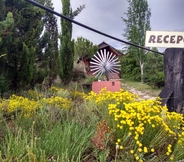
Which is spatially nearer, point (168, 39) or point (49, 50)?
point (168, 39)

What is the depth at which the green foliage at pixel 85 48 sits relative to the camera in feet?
44.6

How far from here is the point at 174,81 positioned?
2.96 meters

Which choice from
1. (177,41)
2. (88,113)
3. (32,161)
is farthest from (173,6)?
(32,161)

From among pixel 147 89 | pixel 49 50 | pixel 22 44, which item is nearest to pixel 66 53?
pixel 49 50

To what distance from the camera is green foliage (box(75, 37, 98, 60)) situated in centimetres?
1359

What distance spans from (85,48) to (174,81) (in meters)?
11.2

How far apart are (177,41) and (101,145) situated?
1455 millimetres

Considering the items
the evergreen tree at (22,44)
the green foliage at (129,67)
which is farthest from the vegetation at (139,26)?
the evergreen tree at (22,44)

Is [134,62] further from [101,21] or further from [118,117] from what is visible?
[118,117]

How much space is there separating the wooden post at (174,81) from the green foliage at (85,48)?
10778 mm

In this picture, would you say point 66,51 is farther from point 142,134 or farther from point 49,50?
point 142,134

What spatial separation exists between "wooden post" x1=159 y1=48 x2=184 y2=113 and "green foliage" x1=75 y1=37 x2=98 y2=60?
35.4 feet

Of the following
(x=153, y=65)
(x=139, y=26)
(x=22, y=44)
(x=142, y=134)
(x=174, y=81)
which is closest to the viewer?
(x=142, y=134)

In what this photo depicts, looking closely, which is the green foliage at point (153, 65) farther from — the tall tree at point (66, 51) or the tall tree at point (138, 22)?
the tall tree at point (66, 51)
